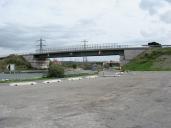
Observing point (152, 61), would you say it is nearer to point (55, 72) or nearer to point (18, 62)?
point (18, 62)

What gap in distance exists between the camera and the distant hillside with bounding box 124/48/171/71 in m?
117

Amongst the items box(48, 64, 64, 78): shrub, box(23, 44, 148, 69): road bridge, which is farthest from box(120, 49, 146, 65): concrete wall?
box(48, 64, 64, 78): shrub

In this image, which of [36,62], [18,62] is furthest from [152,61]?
[18,62]

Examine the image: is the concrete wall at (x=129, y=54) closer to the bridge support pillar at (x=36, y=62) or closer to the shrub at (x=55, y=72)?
the bridge support pillar at (x=36, y=62)

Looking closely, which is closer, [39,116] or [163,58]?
[39,116]

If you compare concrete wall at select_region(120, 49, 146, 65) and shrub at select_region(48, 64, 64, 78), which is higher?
concrete wall at select_region(120, 49, 146, 65)

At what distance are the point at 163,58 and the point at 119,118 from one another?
113860 mm

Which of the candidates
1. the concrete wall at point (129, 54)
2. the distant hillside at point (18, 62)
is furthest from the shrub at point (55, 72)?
the distant hillside at point (18, 62)

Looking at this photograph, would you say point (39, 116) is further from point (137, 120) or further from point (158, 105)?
point (158, 105)

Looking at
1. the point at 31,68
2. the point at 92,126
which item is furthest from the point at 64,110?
the point at 31,68

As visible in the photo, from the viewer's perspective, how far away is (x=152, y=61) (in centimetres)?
12412

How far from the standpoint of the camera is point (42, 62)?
164 m

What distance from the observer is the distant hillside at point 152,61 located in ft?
385

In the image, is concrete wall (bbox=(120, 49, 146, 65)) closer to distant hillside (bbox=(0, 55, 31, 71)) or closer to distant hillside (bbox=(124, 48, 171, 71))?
distant hillside (bbox=(124, 48, 171, 71))
